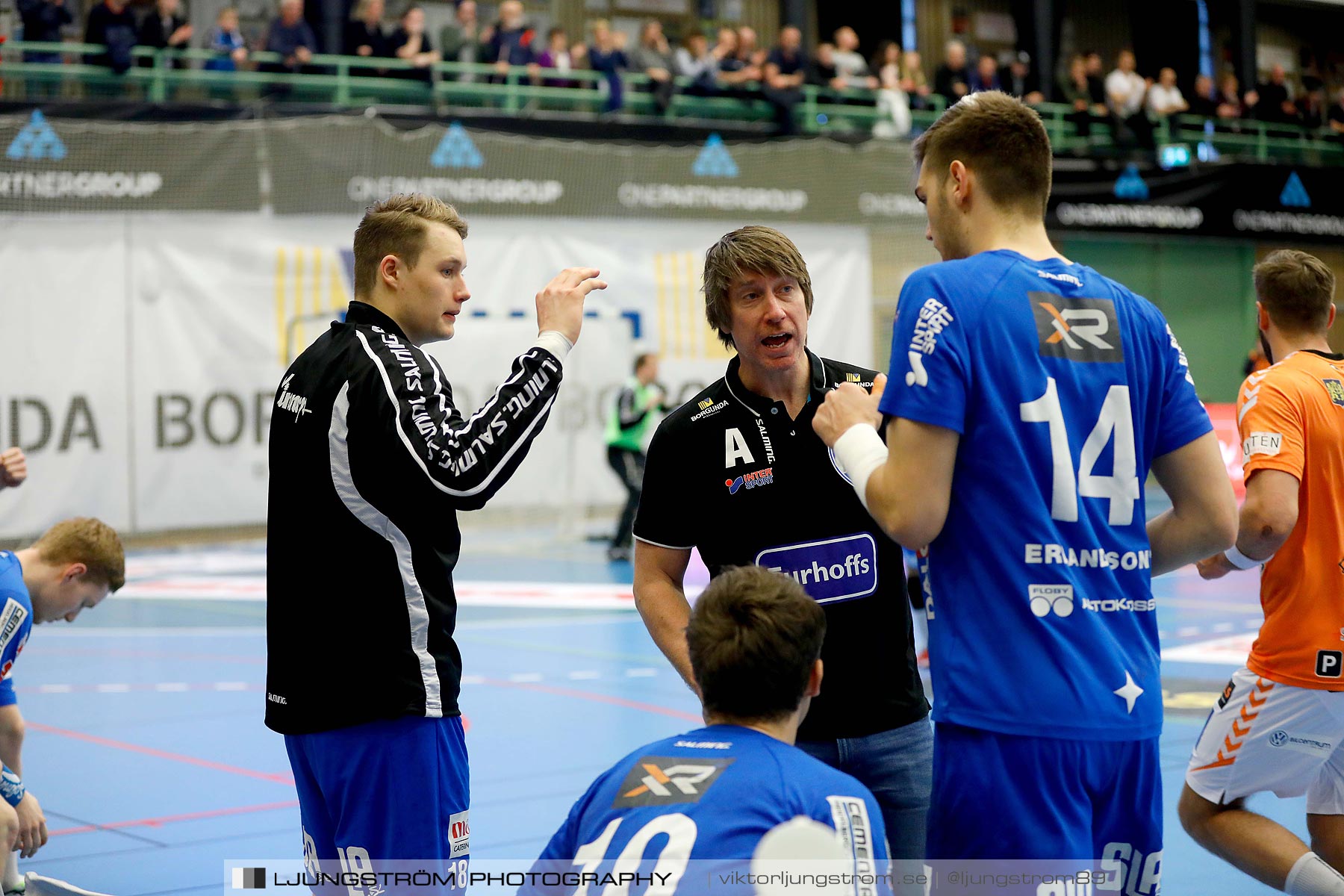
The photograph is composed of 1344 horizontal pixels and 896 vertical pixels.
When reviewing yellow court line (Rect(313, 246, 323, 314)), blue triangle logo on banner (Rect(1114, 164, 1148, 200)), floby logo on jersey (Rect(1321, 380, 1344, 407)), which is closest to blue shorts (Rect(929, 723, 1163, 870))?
floby logo on jersey (Rect(1321, 380, 1344, 407))

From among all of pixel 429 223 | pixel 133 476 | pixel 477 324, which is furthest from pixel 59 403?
pixel 429 223

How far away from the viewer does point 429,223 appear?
333 centimetres

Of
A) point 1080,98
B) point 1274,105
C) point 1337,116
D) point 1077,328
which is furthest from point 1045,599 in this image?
point 1337,116

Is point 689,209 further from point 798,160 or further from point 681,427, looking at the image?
point 681,427

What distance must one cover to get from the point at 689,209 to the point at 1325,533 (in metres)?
16.2

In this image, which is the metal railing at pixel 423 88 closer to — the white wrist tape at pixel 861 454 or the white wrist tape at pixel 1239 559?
the white wrist tape at pixel 1239 559

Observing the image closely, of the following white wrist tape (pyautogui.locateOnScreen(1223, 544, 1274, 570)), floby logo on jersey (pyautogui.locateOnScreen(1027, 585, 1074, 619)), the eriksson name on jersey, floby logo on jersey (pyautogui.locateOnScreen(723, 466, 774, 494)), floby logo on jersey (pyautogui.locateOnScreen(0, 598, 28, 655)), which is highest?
floby logo on jersey (pyautogui.locateOnScreen(723, 466, 774, 494))

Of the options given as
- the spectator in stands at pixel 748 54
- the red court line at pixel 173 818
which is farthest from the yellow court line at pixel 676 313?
the red court line at pixel 173 818

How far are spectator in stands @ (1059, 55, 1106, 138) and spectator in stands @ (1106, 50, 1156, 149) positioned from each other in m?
0.35

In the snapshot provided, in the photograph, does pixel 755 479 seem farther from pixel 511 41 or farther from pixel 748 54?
pixel 748 54

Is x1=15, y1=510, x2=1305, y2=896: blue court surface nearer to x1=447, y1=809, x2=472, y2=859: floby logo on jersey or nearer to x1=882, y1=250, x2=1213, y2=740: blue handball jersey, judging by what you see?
x1=447, y1=809, x2=472, y2=859: floby logo on jersey

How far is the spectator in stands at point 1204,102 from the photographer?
26531 mm

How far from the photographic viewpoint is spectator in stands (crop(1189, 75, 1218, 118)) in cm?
2653

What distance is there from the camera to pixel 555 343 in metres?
3.23
